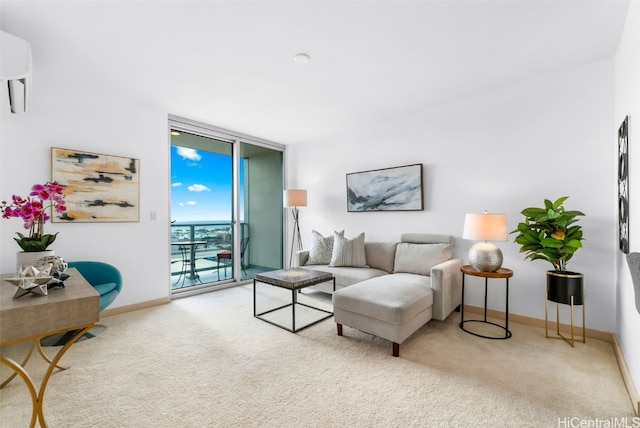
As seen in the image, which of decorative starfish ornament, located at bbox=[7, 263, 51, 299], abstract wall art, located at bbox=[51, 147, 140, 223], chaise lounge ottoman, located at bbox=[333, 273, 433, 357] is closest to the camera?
decorative starfish ornament, located at bbox=[7, 263, 51, 299]

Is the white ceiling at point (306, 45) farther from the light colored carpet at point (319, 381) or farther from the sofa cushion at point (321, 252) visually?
the light colored carpet at point (319, 381)

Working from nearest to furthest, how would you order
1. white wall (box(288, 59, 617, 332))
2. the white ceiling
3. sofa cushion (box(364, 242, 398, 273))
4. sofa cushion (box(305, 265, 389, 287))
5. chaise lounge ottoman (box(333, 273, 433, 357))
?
the white ceiling → chaise lounge ottoman (box(333, 273, 433, 357)) → white wall (box(288, 59, 617, 332)) → sofa cushion (box(305, 265, 389, 287)) → sofa cushion (box(364, 242, 398, 273))

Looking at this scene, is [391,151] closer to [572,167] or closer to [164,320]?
[572,167]

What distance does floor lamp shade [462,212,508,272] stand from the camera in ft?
8.57

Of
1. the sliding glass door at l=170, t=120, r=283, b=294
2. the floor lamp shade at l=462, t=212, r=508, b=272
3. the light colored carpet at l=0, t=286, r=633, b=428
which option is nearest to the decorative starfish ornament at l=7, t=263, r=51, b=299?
the light colored carpet at l=0, t=286, r=633, b=428

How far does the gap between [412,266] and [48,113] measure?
4213 millimetres

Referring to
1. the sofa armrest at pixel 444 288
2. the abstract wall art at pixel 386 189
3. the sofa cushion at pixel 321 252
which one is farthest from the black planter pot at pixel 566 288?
the sofa cushion at pixel 321 252

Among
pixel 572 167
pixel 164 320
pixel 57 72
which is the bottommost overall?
pixel 164 320

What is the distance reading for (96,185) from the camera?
3178mm

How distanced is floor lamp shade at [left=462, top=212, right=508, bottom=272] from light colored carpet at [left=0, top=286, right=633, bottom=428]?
2.22 feet

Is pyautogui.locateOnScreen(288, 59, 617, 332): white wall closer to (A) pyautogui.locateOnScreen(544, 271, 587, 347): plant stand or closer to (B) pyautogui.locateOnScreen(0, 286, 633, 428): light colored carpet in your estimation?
(A) pyautogui.locateOnScreen(544, 271, 587, 347): plant stand

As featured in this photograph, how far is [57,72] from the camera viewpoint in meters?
2.71

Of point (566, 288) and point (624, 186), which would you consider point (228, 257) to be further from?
point (624, 186)

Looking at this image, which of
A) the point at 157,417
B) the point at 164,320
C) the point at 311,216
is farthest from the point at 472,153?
the point at 164,320
